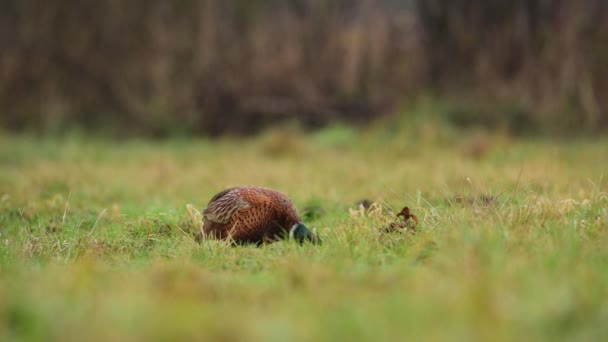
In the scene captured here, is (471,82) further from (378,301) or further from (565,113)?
(378,301)

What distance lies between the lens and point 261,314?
1.81 m

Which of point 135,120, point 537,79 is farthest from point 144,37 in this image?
point 537,79

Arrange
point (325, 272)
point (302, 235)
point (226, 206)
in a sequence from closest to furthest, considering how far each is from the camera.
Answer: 1. point (325, 272)
2. point (302, 235)
3. point (226, 206)

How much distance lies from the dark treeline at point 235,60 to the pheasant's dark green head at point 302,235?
6.78m

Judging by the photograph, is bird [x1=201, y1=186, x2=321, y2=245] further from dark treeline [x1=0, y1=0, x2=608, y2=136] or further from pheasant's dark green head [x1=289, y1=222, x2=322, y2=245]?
dark treeline [x1=0, y1=0, x2=608, y2=136]

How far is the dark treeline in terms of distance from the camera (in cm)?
980

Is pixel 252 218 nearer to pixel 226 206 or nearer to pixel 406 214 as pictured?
pixel 226 206

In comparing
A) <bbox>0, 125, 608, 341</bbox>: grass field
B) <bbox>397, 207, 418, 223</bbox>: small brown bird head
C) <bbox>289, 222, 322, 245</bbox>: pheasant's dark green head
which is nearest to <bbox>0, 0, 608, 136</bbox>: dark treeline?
<bbox>0, 125, 608, 341</bbox>: grass field

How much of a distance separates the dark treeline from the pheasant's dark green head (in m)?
6.78

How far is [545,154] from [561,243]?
4.95m

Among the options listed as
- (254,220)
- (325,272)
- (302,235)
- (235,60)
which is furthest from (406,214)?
(235,60)

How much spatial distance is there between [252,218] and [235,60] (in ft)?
24.8

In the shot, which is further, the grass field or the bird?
the bird

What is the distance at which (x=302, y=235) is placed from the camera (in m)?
3.02
